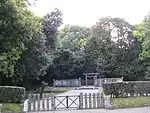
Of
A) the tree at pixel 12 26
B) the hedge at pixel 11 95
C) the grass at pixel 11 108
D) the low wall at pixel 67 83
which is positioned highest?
the tree at pixel 12 26

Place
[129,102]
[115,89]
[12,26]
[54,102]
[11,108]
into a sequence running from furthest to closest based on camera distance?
1. [115,89]
2. [129,102]
3. [54,102]
4. [11,108]
5. [12,26]

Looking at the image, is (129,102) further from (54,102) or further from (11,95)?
(11,95)

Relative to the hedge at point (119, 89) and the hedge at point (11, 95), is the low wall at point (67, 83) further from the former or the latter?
the hedge at point (11, 95)

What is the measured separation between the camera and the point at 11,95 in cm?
1886

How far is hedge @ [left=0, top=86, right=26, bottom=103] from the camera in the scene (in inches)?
739

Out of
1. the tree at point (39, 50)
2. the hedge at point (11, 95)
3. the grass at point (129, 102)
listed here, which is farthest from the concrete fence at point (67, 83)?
the hedge at point (11, 95)

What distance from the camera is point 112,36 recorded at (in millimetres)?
52969

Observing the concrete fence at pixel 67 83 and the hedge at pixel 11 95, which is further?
the concrete fence at pixel 67 83

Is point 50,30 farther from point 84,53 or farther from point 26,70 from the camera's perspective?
point 84,53

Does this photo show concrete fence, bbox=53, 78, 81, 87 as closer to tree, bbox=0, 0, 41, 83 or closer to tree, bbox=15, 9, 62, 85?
tree, bbox=15, 9, 62, 85

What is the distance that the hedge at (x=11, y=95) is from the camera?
18.8 m

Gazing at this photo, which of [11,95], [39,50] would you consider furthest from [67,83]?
[11,95]

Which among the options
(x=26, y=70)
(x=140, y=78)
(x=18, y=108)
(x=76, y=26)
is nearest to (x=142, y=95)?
(x=18, y=108)

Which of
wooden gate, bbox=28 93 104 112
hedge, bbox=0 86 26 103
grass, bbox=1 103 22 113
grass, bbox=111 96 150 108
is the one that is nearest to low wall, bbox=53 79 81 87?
grass, bbox=111 96 150 108
